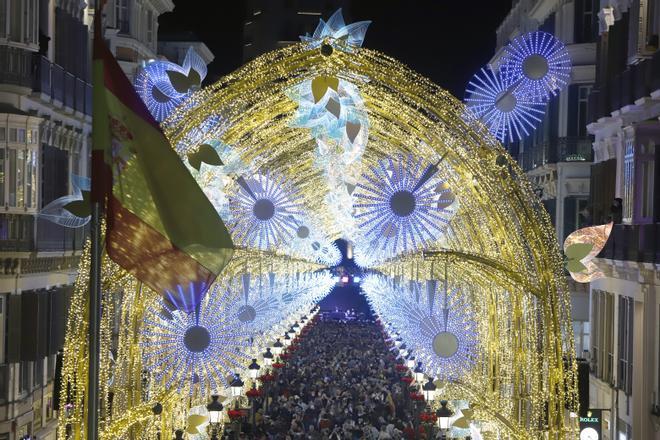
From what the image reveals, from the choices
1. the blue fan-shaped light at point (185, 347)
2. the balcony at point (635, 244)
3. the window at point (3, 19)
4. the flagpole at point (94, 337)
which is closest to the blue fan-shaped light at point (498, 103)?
the blue fan-shaped light at point (185, 347)

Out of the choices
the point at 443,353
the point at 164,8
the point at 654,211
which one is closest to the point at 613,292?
the point at 654,211

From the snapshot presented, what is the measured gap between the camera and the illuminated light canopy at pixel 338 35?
57.5ft

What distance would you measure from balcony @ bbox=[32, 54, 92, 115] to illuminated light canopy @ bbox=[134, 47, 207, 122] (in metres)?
8.72

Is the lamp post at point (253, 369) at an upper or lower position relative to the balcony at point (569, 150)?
lower

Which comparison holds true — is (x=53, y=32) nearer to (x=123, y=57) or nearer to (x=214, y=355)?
(x=214, y=355)

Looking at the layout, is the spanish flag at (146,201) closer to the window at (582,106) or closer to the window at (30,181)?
the window at (30,181)

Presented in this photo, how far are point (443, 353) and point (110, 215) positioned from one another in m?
12.4

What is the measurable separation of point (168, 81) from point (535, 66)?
16.5 ft

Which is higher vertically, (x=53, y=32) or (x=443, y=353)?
(x=53, y=32)

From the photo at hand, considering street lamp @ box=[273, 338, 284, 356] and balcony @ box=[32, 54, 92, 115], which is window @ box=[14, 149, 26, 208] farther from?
street lamp @ box=[273, 338, 284, 356]

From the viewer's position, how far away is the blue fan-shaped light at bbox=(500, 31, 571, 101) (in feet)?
56.6

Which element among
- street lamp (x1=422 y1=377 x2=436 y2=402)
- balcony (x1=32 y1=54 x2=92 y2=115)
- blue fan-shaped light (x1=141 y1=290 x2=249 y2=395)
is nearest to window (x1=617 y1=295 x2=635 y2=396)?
street lamp (x1=422 y1=377 x2=436 y2=402)

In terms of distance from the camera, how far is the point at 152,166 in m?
10.2

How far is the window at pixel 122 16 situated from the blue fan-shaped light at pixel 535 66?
104 feet
